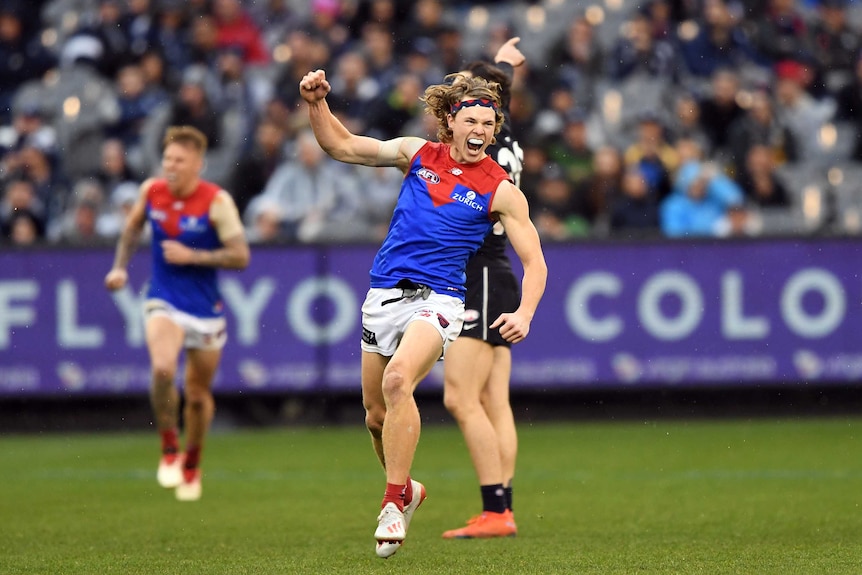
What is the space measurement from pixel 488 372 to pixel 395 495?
5.63ft

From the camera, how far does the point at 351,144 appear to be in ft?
25.5

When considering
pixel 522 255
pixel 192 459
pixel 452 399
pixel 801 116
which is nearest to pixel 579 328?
pixel 801 116

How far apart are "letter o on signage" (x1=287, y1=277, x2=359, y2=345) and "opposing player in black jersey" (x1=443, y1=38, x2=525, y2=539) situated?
630 centimetres

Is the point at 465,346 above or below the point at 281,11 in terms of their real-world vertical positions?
below

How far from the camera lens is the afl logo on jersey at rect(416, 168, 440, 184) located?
768 centimetres

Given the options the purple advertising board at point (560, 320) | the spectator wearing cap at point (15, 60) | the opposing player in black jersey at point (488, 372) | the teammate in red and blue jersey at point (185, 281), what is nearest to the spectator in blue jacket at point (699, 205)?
the purple advertising board at point (560, 320)

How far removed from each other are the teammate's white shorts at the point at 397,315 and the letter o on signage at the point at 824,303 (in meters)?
7.98

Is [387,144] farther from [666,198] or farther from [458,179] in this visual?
[666,198]

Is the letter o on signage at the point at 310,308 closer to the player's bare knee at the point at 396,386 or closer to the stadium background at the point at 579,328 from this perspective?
the stadium background at the point at 579,328

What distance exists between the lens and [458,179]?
301 inches

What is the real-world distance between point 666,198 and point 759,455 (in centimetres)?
436

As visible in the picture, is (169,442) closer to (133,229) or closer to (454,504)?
(133,229)

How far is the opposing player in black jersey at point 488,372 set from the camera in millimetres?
8508

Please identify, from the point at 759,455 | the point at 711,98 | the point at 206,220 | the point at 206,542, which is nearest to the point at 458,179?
the point at 206,542
